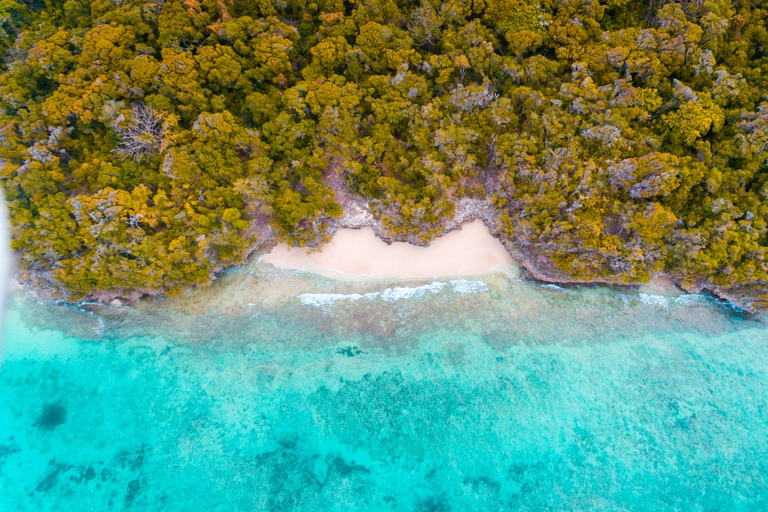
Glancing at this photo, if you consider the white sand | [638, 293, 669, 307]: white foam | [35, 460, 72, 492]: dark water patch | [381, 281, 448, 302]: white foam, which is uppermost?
the white sand

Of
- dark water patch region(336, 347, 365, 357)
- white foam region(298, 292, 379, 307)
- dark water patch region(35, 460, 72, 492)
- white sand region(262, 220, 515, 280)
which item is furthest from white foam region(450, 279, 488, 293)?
dark water patch region(35, 460, 72, 492)

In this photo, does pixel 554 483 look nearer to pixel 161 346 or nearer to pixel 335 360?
pixel 335 360

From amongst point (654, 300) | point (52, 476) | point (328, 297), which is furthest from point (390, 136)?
point (52, 476)

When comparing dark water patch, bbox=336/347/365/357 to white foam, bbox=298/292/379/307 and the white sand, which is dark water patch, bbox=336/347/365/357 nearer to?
white foam, bbox=298/292/379/307

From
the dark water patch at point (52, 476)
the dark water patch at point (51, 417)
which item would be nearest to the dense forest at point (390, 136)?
the dark water patch at point (51, 417)

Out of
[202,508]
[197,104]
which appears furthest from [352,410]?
[197,104]

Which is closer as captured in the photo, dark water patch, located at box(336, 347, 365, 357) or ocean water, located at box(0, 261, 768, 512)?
ocean water, located at box(0, 261, 768, 512)

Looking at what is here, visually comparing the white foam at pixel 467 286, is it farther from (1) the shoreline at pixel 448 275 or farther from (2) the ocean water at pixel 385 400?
(1) the shoreline at pixel 448 275
